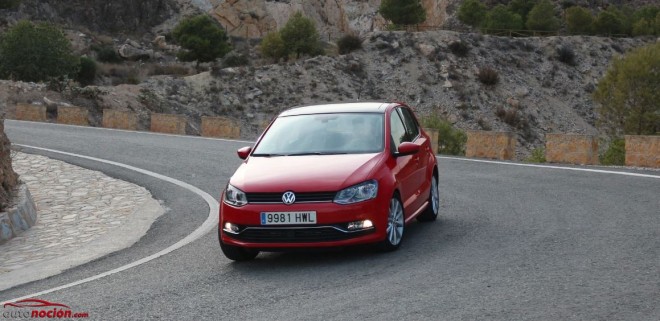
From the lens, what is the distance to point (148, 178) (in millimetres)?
16828

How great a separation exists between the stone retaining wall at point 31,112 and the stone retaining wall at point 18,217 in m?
24.0

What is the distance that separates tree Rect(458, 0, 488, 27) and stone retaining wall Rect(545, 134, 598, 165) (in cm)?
9027

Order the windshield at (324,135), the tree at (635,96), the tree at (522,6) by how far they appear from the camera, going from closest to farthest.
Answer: the windshield at (324,135) → the tree at (635,96) → the tree at (522,6)

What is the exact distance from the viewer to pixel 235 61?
82.1m

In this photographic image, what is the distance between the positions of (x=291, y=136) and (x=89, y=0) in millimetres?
109377

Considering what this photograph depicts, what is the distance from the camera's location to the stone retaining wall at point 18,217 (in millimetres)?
11473

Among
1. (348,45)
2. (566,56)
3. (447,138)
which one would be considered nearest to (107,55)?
(348,45)

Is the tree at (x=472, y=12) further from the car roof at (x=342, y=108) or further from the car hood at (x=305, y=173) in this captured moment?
the car hood at (x=305, y=173)

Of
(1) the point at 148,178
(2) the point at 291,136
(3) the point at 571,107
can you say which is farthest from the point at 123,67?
(2) the point at 291,136

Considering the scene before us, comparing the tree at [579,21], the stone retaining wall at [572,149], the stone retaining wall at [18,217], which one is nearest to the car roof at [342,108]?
the stone retaining wall at [18,217]

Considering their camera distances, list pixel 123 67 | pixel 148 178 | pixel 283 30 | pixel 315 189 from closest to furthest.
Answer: pixel 315 189 → pixel 148 178 → pixel 283 30 → pixel 123 67

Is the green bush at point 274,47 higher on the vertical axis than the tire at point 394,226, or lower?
lower

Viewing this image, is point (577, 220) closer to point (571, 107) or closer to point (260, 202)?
point (260, 202)

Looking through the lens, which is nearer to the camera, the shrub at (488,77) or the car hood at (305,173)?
the car hood at (305,173)
